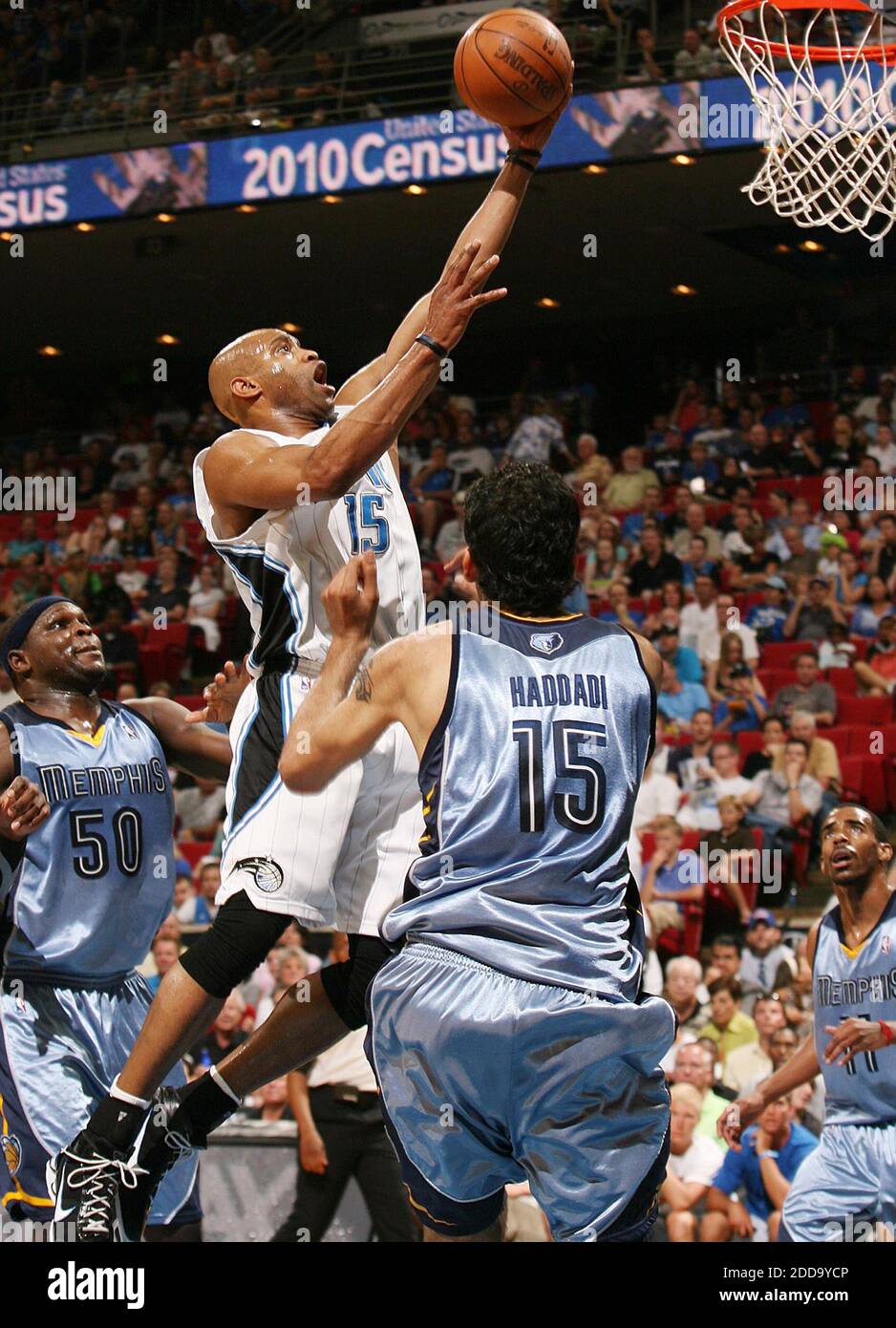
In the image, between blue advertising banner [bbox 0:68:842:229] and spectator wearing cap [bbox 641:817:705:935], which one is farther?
blue advertising banner [bbox 0:68:842:229]

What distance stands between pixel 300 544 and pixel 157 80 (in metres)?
12.2

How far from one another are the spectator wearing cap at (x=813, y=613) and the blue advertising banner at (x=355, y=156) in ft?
10.5

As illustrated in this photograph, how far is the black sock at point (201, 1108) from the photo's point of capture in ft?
13.1

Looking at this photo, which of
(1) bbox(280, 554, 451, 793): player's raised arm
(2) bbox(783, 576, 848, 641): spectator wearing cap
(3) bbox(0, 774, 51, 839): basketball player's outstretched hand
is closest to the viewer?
(1) bbox(280, 554, 451, 793): player's raised arm

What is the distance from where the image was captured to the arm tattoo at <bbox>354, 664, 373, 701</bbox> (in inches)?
129

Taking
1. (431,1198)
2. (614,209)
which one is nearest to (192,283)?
(614,209)

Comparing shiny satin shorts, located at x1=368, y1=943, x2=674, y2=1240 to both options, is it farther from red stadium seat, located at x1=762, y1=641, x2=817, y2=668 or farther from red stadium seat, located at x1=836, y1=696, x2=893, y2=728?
red stadium seat, located at x1=762, y1=641, x2=817, y2=668

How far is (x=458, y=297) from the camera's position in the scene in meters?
3.78

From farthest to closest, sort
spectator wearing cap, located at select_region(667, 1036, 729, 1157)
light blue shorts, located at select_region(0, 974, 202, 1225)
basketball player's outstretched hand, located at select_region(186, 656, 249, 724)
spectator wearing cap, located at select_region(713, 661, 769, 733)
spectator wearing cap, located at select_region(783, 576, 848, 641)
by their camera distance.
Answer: spectator wearing cap, located at select_region(783, 576, 848, 641)
spectator wearing cap, located at select_region(713, 661, 769, 733)
spectator wearing cap, located at select_region(667, 1036, 729, 1157)
light blue shorts, located at select_region(0, 974, 202, 1225)
basketball player's outstretched hand, located at select_region(186, 656, 249, 724)

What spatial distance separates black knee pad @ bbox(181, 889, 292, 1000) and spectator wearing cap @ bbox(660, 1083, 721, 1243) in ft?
11.8

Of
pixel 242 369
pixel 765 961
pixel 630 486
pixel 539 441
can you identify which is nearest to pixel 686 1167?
pixel 765 961

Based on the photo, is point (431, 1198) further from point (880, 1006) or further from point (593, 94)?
point (593, 94)

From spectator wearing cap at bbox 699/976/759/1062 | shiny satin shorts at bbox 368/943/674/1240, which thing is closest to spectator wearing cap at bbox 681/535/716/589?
spectator wearing cap at bbox 699/976/759/1062

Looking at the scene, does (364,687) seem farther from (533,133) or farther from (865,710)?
(865,710)
